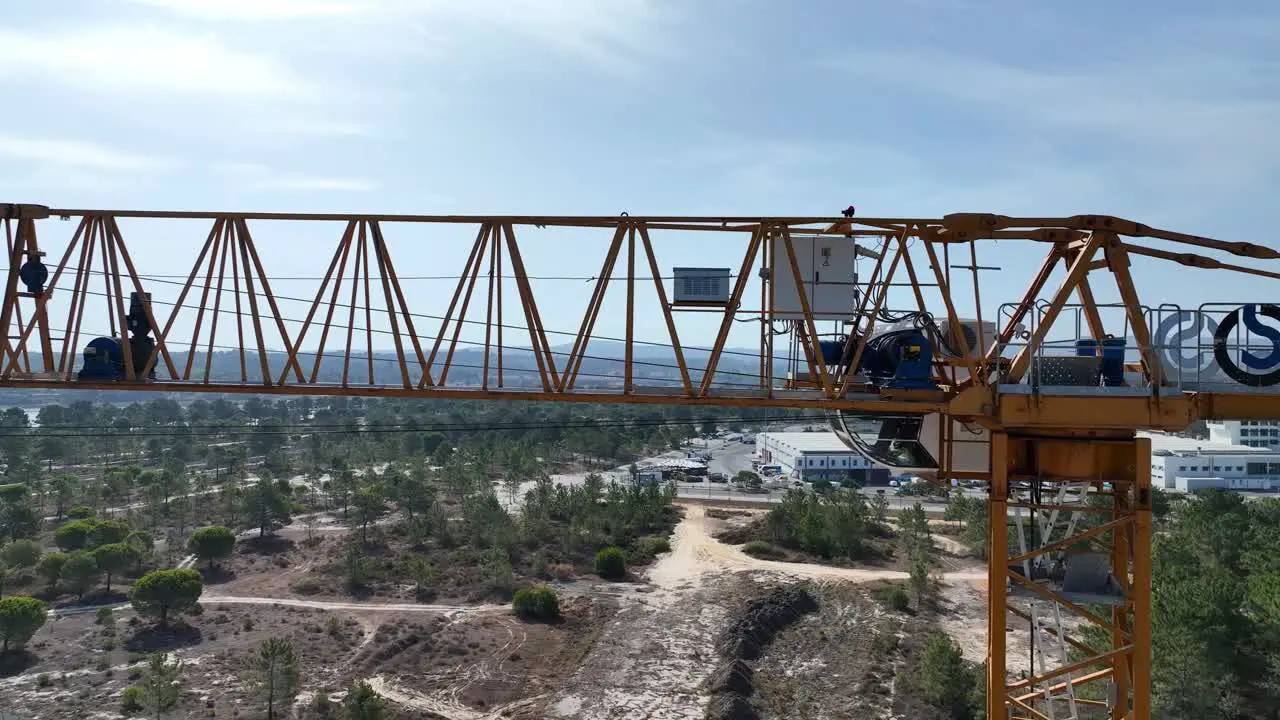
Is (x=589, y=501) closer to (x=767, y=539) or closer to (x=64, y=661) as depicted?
(x=767, y=539)

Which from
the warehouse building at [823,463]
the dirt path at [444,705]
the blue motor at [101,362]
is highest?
the blue motor at [101,362]

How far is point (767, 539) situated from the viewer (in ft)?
175

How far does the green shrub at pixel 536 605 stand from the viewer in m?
39.4

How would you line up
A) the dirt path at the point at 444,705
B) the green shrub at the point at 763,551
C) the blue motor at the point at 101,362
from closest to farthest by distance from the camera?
1. the blue motor at the point at 101,362
2. the dirt path at the point at 444,705
3. the green shrub at the point at 763,551

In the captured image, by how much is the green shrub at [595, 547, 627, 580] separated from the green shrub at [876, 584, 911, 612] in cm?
1358

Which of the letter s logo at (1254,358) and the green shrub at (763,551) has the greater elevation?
the letter s logo at (1254,358)

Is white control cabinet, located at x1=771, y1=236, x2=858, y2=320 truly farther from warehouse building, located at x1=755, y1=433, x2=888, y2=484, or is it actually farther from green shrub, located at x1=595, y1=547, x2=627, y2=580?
warehouse building, located at x1=755, y1=433, x2=888, y2=484

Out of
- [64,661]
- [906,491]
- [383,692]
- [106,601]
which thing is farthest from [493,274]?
[906,491]

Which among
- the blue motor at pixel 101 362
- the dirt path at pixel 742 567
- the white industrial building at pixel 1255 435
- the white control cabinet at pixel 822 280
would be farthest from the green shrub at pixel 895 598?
the white industrial building at pixel 1255 435

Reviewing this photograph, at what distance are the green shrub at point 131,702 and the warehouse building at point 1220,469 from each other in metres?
81.3

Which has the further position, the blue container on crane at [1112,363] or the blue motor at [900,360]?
the blue motor at [900,360]

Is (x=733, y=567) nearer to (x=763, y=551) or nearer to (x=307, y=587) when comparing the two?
(x=763, y=551)

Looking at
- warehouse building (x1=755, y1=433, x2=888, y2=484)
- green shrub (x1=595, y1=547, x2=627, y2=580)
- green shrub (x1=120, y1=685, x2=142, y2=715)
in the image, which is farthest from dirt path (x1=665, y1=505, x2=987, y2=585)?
warehouse building (x1=755, y1=433, x2=888, y2=484)

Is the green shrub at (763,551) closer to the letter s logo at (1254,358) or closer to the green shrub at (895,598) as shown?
the green shrub at (895,598)
